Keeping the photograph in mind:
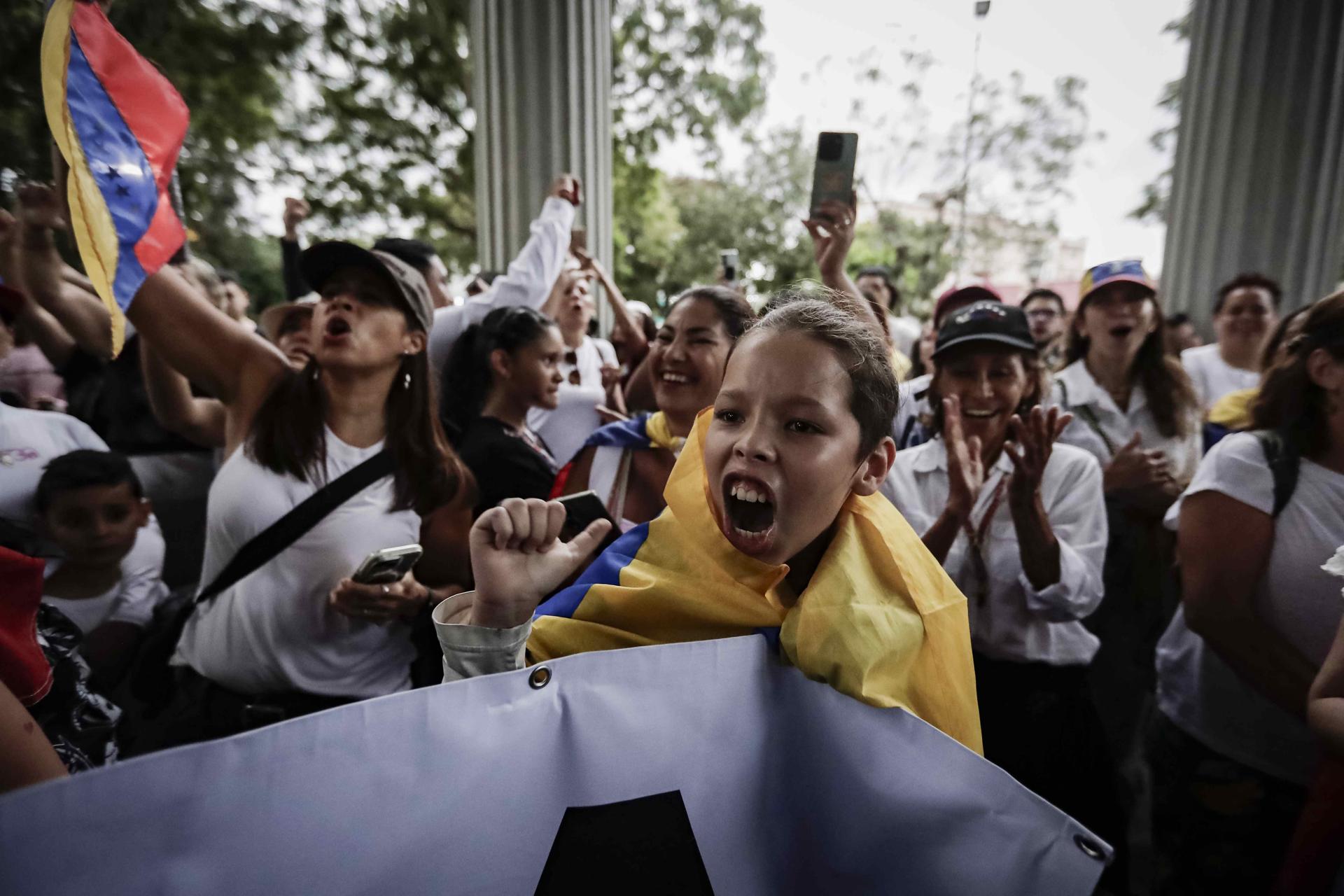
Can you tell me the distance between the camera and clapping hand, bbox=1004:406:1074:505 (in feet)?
6.96

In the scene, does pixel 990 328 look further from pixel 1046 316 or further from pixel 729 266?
pixel 1046 316

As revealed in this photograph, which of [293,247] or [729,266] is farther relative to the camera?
[293,247]

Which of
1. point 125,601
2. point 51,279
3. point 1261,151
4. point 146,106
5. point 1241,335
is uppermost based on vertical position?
point 1261,151

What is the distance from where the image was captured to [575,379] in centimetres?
455

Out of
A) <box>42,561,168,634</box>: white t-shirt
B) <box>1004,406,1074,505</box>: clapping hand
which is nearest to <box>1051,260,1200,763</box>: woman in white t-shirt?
<box>1004,406,1074,505</box>: clapping hand

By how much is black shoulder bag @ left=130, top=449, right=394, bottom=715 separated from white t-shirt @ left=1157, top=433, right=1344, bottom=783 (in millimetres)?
2278

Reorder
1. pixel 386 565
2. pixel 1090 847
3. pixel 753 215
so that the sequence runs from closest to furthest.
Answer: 1. pixel 1090 847
2. pixel 386 565
3. pixel 753 215

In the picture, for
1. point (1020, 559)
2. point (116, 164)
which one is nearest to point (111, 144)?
point (116, 164)

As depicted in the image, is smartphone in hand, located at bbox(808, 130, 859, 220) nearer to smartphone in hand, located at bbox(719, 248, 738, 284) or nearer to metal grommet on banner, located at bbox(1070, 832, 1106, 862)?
smartphone in hand, located at bbox(719, 248, 738, 284)

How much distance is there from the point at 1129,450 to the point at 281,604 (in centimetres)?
291

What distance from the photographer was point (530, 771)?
2.95 ft

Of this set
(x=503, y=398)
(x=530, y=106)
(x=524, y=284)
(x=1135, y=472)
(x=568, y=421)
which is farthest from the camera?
(x=530, y=106)

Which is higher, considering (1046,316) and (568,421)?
(1046,316)

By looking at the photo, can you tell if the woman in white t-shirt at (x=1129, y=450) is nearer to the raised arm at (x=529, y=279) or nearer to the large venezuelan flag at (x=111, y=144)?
the raised arm at (x=529, y=279)
